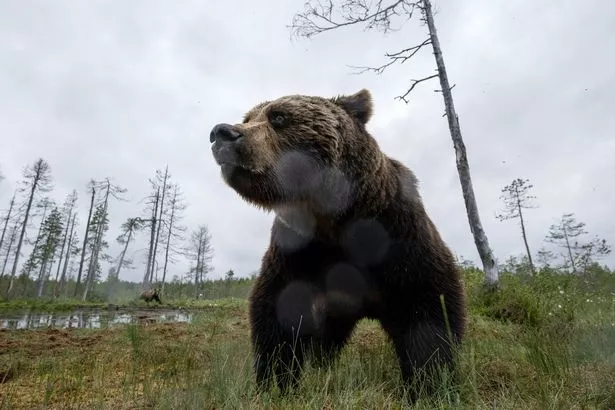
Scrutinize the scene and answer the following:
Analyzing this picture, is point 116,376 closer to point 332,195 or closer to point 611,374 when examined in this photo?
point 332,195

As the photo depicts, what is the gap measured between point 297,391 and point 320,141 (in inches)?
67.7

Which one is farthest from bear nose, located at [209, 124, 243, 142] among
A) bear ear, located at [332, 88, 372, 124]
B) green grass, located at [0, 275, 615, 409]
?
green grass, located at [0, 275, 615, 409]

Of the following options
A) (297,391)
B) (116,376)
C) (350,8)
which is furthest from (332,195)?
(350,8)

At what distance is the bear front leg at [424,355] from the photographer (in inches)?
103

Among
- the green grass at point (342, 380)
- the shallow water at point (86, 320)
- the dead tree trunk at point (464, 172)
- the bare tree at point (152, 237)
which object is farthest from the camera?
the bare tree at point (152, 237)

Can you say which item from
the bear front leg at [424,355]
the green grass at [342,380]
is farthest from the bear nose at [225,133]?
the bear front leg at [424,355]

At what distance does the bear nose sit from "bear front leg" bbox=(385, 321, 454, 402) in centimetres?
181

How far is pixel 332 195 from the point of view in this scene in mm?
2803

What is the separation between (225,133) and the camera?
247cm

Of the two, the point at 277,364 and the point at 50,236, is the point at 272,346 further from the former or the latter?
the point at 50,236

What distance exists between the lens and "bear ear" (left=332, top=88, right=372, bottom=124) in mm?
3250

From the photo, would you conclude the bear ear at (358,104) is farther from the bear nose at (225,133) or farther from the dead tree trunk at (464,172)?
the dead tree trunk at (464,172)

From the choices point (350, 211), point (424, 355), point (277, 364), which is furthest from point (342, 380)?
point (350, 211)

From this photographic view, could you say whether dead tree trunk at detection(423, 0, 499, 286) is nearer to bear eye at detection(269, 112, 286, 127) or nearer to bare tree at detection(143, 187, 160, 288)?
bear eye at detection(269, 112, 286, 127)
